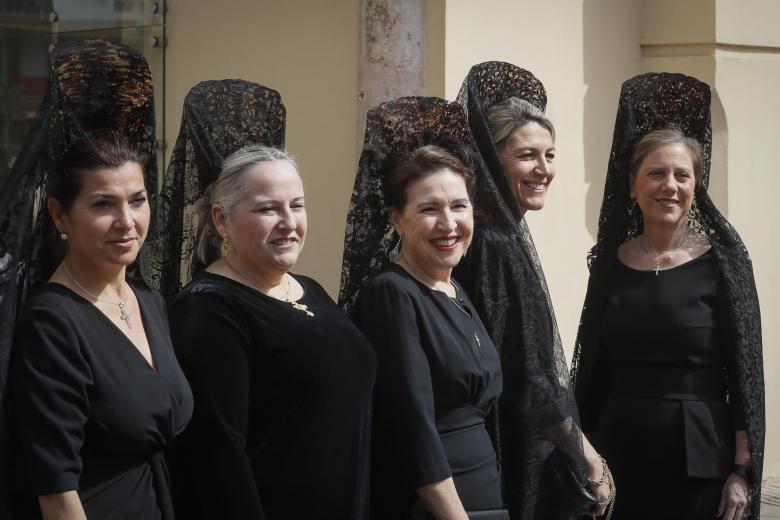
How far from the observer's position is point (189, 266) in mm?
3658

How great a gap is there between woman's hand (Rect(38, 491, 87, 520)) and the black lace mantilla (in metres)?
0.76

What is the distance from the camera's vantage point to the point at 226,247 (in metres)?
3.50

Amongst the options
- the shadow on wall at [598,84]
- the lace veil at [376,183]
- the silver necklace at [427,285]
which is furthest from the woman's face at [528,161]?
the shadow on wall at [598,84]

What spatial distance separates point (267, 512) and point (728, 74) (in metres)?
4.51

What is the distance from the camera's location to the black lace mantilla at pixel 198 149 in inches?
140

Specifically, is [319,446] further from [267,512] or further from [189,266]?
[189,266]

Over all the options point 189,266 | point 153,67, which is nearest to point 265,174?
point 189,266

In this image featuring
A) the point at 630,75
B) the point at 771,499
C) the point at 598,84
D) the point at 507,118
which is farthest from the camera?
the point at 630,75

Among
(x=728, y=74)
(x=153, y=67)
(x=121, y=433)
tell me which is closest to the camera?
(x=121, y=433)

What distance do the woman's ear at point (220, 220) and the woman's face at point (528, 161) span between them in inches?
41.5

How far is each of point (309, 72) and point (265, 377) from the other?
2909 millimetres

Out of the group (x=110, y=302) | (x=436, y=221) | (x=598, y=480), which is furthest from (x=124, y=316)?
(x=598, y=480)

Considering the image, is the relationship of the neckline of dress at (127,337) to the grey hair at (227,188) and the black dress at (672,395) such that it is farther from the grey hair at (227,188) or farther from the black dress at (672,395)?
the black dress at (672,395)

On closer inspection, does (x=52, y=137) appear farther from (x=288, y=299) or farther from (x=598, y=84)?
(x=598, y=84)
